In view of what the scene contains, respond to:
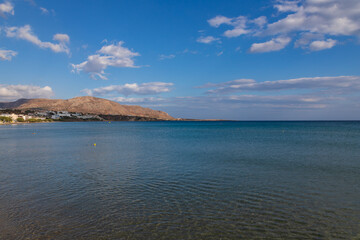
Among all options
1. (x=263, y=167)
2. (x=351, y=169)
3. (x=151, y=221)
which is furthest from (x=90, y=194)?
(x=351, y=169)

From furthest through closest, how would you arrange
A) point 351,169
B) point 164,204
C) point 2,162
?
1. point 2,162
2. point 351,169
3. point 164,204

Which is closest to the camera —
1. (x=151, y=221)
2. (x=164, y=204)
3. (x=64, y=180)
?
(x=151, y=221)

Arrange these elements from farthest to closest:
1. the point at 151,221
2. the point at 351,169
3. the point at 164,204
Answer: the point at 351,169 < the point at 164,204 < the point at 151,221

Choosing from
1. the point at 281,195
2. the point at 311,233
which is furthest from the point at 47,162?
the point at 311,233

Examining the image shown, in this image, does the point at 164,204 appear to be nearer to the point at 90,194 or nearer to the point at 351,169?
the point at 90,194

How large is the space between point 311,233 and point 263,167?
14.2 m

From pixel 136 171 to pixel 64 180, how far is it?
6.03m

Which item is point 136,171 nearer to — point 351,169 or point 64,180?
point 64,180

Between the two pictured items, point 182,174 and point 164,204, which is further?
point 182,174

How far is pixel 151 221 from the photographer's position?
11086mm

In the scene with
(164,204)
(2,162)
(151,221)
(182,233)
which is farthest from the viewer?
(2,162)

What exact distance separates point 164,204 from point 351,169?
1989cm

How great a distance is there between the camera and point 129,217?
11.5m

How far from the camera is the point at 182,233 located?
10016mm
